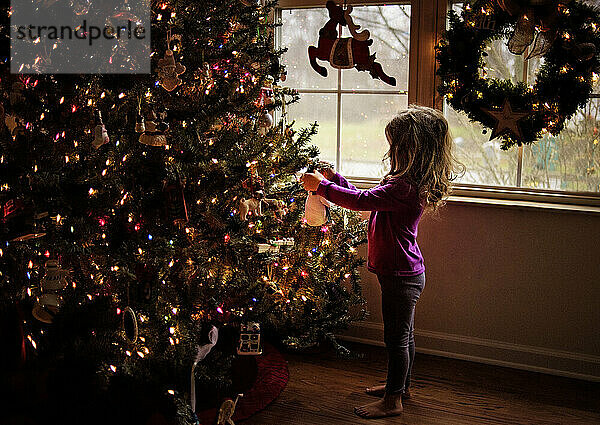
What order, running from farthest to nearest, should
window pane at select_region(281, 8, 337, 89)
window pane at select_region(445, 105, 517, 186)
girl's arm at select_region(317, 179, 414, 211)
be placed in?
window pane at select_region(281, 8, 337, 89) < window pane at select_region(445, 105, 517, 186) < girl's arm at select_region(317, 179, 414, 211)

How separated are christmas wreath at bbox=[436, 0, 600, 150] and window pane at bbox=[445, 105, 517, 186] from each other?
0.17 metres

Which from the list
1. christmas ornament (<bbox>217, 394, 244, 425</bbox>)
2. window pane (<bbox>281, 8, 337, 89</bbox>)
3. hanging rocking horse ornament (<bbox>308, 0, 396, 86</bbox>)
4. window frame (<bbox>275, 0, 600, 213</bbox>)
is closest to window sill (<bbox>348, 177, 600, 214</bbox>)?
window frame (<bbox>275, 0, 600, 213</bbox>)

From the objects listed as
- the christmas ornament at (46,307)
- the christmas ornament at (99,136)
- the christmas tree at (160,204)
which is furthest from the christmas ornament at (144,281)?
the christmas ornament at (99,136)

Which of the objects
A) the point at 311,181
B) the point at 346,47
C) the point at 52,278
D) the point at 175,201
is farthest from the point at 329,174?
the point at 52,278

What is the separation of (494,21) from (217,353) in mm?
1884

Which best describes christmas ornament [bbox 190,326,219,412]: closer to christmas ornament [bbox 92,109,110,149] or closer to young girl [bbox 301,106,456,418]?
young girl [bbox 301,106,456,418]

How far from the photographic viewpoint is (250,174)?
99.7 inches

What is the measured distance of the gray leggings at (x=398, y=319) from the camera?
267cm

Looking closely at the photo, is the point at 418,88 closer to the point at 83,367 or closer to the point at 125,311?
the point at 125,311

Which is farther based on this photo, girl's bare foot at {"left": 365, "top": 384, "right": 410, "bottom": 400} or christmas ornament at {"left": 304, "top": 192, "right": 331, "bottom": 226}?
girl's bare foot at {"left": 365, "top": 384, "right": 410, "bottom": 400}

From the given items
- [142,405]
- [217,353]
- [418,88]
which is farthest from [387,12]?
[142,405]

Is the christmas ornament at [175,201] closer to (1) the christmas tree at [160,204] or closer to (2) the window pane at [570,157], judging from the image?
(1) the christmas tree at [160,204]

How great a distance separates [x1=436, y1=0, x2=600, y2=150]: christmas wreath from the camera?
279 centimetres

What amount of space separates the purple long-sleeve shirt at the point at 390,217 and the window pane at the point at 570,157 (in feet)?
2.78
